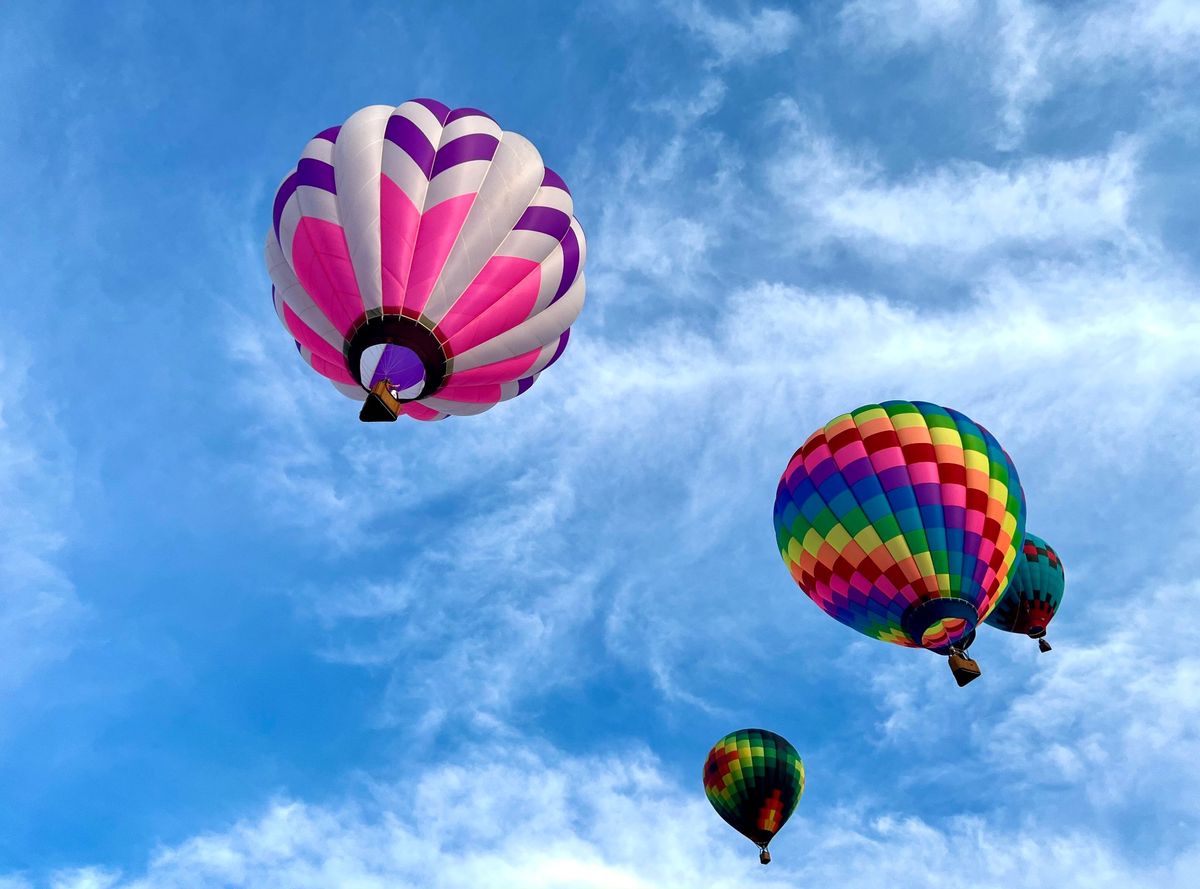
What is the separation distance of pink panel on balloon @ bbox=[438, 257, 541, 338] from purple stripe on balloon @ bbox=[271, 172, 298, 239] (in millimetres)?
3701

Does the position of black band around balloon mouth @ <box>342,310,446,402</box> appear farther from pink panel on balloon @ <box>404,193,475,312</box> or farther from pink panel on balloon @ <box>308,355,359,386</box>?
pink panel on balloon @ <box>308,355,359,386</box>

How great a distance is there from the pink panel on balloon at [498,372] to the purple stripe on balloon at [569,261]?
1205 millimetres

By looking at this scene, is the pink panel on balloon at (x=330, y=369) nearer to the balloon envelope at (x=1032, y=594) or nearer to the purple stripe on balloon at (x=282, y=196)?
the purple stripe on balloon at (x=282, y=196)

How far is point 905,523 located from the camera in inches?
617

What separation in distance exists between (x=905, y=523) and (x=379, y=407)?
370 inches

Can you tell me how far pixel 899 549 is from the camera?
15.6 m

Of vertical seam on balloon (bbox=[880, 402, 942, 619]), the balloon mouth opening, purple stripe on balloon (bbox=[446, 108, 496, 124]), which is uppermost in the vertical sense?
purple stripe on balloon (bbox=[446, 108, 496, 124])

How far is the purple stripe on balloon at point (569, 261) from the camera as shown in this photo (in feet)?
51.5

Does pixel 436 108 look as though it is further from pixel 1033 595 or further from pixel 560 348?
pixel 1033 595

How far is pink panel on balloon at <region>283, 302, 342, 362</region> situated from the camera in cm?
1548

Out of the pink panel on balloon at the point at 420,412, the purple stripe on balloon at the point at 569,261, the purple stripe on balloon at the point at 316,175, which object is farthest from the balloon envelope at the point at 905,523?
the purple stripe on balloon at the point at 316,175

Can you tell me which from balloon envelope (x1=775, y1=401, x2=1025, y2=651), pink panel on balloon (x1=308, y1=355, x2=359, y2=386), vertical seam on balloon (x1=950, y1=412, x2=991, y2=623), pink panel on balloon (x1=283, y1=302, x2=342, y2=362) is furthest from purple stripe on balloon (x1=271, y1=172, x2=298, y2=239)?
vertical seam on balloon (x1=950, y1=412, x2=991, y2=623)

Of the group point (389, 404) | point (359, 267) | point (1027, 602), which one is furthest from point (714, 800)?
point (359, 267)

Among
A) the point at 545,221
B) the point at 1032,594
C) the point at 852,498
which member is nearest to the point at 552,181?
the point at 545,221
